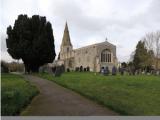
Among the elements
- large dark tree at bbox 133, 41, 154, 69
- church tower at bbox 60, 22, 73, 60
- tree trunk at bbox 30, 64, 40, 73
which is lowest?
tree trunk at bbox 30, 64, 40, 73

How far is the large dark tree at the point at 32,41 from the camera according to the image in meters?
51.4

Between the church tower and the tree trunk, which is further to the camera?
the church tower

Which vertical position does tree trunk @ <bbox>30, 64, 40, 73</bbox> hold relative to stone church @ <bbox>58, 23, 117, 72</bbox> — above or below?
below

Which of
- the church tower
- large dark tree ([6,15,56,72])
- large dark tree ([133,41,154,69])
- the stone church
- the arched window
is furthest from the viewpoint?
the church tower

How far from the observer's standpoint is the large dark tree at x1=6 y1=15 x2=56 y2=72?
51.4 metres

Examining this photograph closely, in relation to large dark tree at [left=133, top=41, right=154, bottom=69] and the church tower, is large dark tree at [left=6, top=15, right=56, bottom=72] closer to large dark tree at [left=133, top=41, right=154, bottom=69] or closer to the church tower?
large dark tree at [left=133, top=41, right=154, bottom=69]

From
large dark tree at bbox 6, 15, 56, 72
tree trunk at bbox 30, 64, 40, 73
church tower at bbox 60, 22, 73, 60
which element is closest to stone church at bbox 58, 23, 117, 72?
church tower at bbox 60, 22, 73, 60

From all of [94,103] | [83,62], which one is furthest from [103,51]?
[94,103]

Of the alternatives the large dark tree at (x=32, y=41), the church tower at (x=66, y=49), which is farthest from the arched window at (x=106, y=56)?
the large dark tree at (x=32, y=41)

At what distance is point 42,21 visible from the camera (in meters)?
53.1

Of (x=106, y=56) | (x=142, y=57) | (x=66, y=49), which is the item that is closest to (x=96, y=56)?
(x=106, y=56)

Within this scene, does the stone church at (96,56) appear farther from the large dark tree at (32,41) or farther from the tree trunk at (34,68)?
the large dark tree at (32,41)

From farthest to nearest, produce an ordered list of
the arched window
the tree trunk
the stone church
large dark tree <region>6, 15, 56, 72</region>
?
the arched window
the stone church
the tree trunk
large dark tree <region>6, 15, 56, 72</region>

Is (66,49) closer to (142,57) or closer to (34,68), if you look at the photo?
(142,57)
